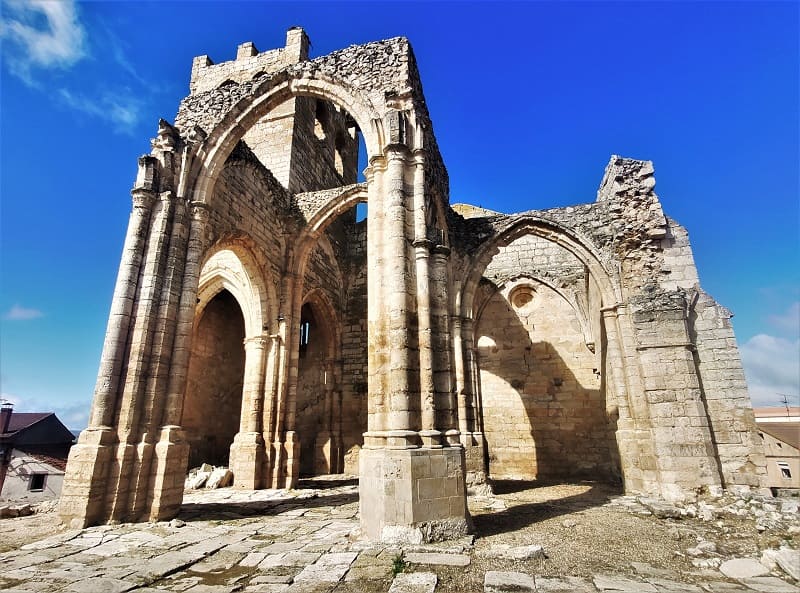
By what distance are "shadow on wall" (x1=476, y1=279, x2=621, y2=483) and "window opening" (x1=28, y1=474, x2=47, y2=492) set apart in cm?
1107

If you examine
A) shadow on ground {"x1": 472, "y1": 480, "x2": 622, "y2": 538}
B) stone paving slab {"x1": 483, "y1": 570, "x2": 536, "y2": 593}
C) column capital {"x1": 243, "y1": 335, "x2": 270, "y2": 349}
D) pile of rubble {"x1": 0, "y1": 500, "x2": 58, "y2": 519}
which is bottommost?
shadow on ground {"x1": 472, "y1": 480, "x2": 622, "y2": 538}

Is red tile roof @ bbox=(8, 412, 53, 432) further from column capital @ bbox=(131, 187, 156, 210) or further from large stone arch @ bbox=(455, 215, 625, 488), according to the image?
large stone arch @ bbox=(455, 215, 625, 488)

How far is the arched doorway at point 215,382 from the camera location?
11.4m

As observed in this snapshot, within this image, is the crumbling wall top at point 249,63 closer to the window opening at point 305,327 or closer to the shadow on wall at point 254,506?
the window opening at point 305,327

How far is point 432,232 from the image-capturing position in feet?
19.2

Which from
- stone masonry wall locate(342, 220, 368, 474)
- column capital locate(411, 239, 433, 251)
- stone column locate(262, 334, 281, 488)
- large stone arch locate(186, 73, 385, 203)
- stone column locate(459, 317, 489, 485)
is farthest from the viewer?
stone masonry wall locate(342, 220, 368, 474)

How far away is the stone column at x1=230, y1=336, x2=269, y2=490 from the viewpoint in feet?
28.7

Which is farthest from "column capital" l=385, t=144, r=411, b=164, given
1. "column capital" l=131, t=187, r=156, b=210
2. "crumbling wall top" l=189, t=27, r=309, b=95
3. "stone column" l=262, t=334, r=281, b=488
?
"crumbling wall top" l=189, t=27, r=309, b=95

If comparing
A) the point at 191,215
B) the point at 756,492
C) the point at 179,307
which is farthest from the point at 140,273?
the point at 756,492

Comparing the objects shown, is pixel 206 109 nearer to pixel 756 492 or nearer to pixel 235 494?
pixel 235 494

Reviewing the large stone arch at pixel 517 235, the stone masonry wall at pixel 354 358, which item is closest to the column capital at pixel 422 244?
the large stone arch at pixel 517 235

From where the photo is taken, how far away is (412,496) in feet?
14.2

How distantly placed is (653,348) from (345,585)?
7.10m

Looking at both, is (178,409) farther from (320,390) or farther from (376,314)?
(320,390)
